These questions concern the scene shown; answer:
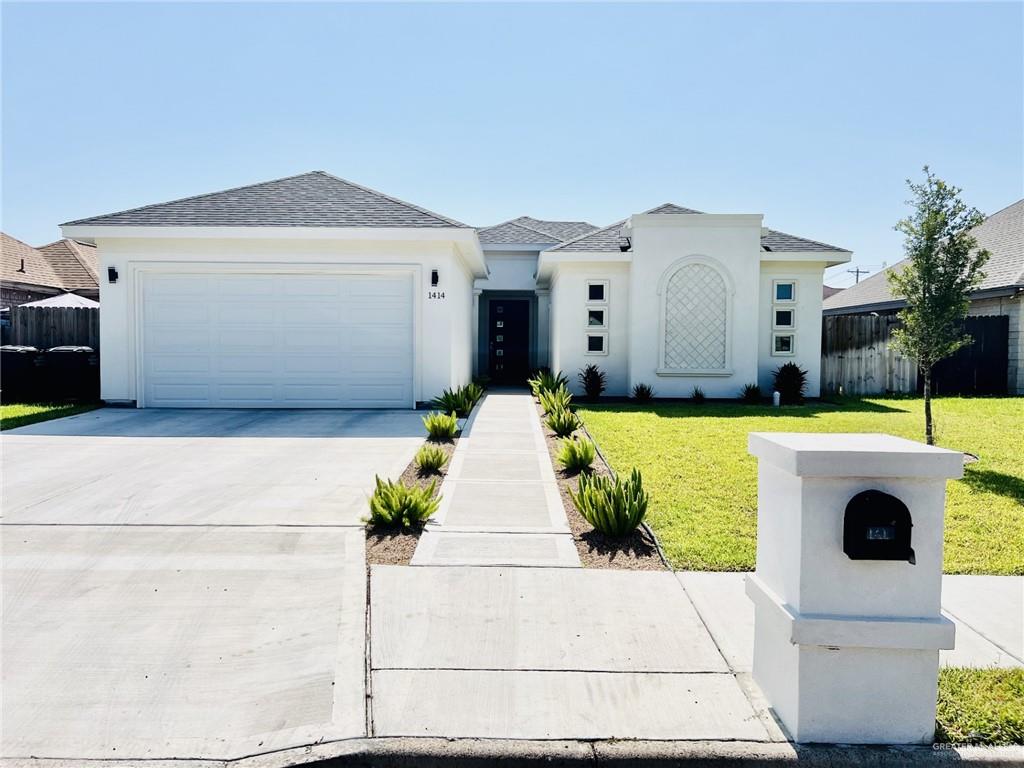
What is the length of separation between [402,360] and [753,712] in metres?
11.0

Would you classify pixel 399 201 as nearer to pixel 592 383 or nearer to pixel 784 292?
pixel 592 383

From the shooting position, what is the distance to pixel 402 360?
13.1 m

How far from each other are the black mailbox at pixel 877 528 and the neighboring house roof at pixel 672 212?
13.8 m

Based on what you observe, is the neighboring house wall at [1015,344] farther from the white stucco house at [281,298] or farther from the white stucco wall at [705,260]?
the white stucco house at [281,298]

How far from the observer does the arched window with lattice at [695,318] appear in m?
15.2

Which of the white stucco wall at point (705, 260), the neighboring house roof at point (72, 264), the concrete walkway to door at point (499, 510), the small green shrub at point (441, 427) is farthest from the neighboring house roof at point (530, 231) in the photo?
the neighboring house roof at point (72, 264)

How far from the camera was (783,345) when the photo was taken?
636 inches

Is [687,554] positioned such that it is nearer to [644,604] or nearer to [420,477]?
[644,604]

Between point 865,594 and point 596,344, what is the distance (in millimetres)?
13696

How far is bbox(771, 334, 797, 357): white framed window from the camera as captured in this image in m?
16.1

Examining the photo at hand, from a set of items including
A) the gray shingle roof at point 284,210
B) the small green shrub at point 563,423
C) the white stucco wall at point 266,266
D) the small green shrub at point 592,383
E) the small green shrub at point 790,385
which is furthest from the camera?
the small green shrub at point 592,383

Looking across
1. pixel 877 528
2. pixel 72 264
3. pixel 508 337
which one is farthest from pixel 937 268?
pixel 72 264

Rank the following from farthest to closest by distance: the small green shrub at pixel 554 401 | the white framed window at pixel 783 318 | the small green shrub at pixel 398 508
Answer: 1. the white framed window at pixel 783 318
2. the small green shrub at pixel 554 401
3. the small green shrub at pixel 398 508

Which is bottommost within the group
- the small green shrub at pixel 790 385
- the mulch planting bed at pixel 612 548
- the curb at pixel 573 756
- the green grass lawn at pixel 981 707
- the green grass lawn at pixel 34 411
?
the curb at pixel 573 756
